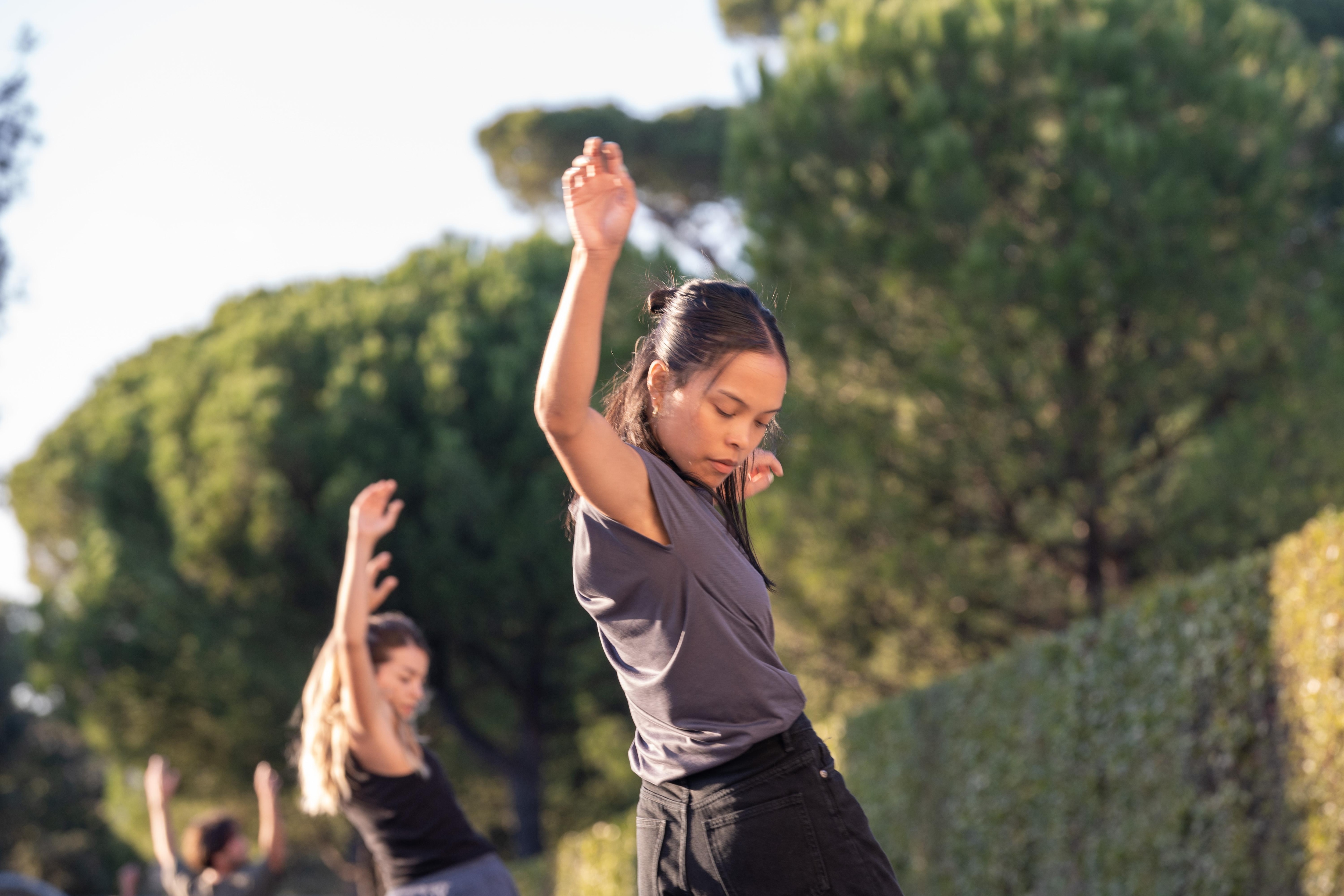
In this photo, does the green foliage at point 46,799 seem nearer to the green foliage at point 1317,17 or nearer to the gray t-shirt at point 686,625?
the green foliage at point 1317,17

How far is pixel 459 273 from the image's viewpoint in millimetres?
20516

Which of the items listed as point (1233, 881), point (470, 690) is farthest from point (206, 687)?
point (1233, 881)

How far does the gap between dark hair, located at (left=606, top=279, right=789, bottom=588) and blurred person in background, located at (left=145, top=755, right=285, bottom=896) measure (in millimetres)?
3593

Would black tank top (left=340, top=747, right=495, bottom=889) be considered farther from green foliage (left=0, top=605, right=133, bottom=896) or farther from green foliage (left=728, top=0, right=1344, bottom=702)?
green foliage (left=0, top=605, right=133, bottom=896)

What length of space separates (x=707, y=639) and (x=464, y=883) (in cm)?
204

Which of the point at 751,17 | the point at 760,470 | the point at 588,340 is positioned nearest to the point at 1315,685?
the point at 760,470

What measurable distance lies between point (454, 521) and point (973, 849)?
11724mm

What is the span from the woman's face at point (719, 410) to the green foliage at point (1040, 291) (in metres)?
9.36

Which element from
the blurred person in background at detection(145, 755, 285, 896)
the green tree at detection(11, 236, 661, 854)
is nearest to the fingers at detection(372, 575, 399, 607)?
the blurred person in background at detection(145, 755, 285, 896)

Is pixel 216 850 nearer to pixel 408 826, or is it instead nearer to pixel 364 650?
pixel 408 826

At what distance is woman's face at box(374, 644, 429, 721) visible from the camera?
379cm

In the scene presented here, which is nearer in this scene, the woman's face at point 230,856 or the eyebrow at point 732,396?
the eyebrow at point 732,396

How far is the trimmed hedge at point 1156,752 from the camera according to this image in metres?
4.25

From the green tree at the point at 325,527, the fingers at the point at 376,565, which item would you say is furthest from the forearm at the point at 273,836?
the green tree at the point at 325,527
